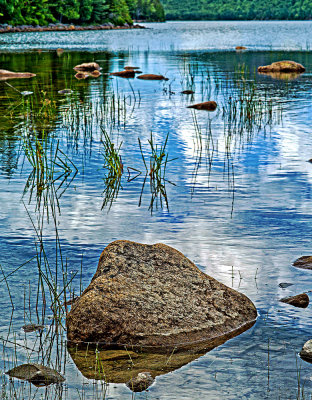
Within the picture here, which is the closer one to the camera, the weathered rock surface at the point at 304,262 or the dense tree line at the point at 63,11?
the weathered rock surface at the point at 304,262

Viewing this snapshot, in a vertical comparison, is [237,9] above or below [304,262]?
above

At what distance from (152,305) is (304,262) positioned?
6.66ft

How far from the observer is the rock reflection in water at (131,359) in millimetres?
3979

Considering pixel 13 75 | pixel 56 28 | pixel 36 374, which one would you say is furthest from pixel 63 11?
pixel 36 374

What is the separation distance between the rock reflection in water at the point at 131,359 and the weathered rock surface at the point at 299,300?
84cm

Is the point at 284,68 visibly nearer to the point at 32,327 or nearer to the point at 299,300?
the point at 299,300

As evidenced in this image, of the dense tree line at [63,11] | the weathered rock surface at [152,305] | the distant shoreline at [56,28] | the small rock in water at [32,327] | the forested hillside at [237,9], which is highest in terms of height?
the forested hillside at [237,9]

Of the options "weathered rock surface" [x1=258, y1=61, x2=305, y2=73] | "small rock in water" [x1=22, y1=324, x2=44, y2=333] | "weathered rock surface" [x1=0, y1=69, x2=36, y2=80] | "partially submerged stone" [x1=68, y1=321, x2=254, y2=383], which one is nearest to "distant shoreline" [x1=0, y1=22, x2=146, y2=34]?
"weathered rock surface" [x1=0, y1=69, x2=36, y2=80]

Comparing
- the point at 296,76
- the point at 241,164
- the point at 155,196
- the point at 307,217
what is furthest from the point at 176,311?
the point at 296,76

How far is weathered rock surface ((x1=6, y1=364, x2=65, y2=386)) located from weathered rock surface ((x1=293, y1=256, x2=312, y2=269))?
287 centimetres

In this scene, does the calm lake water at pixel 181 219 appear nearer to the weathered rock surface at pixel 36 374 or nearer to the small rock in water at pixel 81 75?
the weathered rock surface at pixel 36 374

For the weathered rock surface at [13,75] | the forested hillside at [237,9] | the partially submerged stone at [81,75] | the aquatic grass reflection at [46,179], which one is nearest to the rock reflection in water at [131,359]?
the aquatic grass reflection at [46,179]

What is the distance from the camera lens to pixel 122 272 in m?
4.88

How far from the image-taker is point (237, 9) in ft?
557
